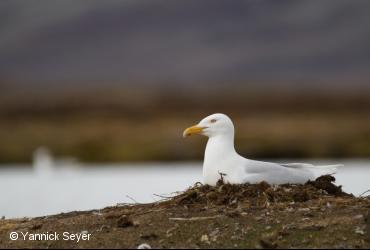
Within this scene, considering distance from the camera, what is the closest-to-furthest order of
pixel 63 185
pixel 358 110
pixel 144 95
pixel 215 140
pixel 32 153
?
1. pixel 215 140
2. pixel 63 185
3. pixel 32 153
4. pixel 358 110
5. pixel 144 95

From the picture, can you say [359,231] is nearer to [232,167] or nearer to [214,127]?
[232,167]

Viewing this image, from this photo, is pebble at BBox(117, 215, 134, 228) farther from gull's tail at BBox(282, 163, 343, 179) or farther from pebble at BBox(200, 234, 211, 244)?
gull's tail at BBox(282, 163, 343, 179)

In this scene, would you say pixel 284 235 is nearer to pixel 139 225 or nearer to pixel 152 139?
pixel 139 225

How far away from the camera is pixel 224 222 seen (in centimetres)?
990

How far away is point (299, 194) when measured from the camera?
11039 millimetres

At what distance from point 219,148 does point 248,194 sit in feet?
3.87

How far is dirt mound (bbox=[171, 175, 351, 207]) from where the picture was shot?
10.8 meters

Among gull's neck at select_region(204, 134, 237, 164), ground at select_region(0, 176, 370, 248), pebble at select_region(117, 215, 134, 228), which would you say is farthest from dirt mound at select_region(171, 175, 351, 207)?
pebble at select_region(117, 215, 134, 228)

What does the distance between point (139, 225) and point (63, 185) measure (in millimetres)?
18178

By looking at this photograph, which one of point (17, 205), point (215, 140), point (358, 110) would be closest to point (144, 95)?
point (358, 110)

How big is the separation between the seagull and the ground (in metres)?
0.32

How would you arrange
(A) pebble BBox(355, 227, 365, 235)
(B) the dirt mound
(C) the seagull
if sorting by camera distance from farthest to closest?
(C) the seagull
(B) the dirt mound
(A) pebble BBox(355, 227, 365, 235)

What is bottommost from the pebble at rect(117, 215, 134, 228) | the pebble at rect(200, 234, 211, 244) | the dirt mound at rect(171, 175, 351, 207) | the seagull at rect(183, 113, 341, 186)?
the pebble at rect(200, 234, 211, 244)

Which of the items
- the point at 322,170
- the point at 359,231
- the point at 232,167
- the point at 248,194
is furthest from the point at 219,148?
the point at 359,231
